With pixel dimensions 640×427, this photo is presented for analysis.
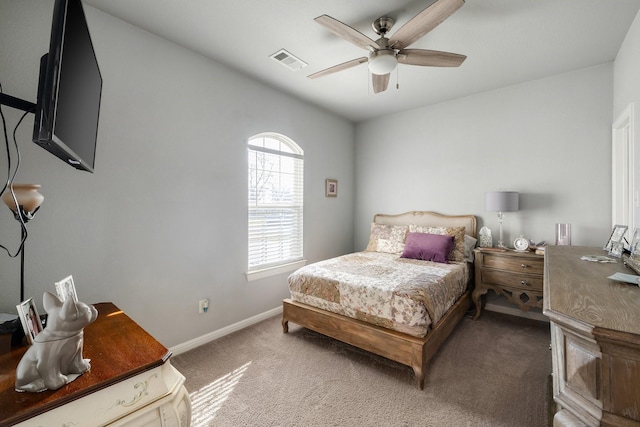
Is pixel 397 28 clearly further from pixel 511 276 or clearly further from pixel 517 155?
pixel 511 276

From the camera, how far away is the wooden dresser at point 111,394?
2.64 ft

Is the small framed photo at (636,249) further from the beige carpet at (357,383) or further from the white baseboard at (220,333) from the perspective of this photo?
the white baseboard at (220,333)

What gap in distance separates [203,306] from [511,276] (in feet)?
10.8

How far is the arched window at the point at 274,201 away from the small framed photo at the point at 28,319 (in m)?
1.95

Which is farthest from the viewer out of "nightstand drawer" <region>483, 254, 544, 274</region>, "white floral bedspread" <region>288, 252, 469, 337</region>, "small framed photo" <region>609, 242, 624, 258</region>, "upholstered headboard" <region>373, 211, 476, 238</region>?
"upholstered headboard" <region>373, 211, 476, 238</region>

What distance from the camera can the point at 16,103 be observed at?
3.92ft

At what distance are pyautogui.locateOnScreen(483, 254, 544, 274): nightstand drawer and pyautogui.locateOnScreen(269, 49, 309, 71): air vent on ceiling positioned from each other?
298cm

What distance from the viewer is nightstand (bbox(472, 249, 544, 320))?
285 cm

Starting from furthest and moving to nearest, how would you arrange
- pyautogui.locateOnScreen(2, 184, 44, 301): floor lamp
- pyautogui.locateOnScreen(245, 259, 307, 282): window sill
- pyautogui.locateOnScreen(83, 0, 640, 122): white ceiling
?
pyautogui.locateOnScreen(245, 259, 307, 282): window sill < pyautogui.locateOnScreen(83, 0, 640, 122): white ceiling < pyautogui.locateOnScreen(2, 184, 44, 301): floor lamp

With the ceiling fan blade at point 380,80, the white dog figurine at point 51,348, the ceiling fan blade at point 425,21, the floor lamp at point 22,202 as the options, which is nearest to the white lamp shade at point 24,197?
the floor lamp at point 22,202

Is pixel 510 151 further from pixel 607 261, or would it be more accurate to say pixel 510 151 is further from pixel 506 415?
pixel 506 415

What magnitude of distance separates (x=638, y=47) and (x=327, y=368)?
344 centimetres

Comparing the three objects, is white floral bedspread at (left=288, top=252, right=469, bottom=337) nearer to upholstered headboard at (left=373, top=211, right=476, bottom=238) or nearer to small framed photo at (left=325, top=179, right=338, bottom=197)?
upholstered headboard at (left=373, top=211, right=476, bottom=238)

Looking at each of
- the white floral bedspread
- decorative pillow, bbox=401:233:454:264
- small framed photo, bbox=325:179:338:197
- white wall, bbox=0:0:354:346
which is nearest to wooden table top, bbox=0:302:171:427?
white wall, bbox=0:0:354:346
